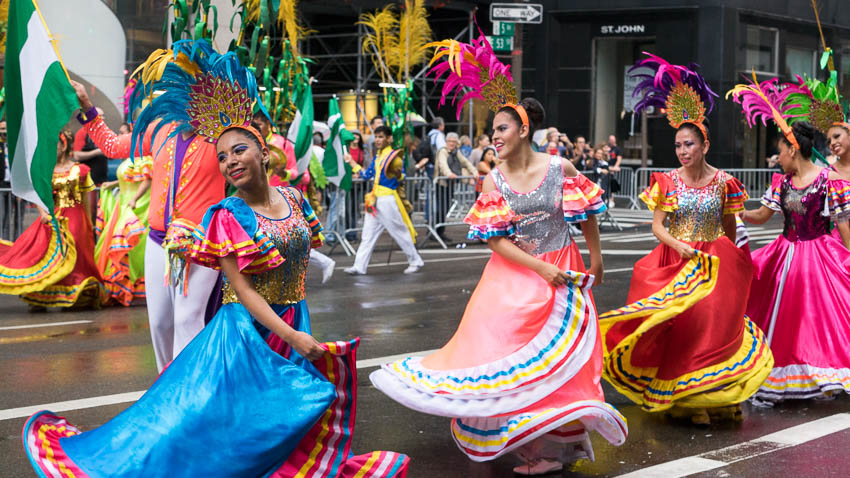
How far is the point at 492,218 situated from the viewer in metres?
5.94

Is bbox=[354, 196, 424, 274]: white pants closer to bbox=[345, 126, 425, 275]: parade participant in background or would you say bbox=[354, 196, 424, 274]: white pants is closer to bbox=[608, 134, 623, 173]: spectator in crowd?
bbox=[345, 126, 425, 275]: parade participant in background

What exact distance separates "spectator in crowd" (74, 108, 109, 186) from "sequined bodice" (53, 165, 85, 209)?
6.56 feet

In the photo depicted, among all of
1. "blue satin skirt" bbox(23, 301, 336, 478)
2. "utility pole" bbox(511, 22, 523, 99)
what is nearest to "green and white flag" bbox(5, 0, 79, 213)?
"blue satin skirt" bbox(23, 301, 336, 478)

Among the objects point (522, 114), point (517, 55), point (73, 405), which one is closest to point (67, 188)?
point (73, 405)

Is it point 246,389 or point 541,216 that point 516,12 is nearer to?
point 541,216

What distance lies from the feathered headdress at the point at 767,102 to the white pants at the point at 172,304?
12.4 ft

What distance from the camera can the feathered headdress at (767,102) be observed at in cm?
777

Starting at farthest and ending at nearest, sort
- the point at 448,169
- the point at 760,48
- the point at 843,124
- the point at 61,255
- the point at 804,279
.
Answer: the point at 760,48 < the point at 448,169 < the point at 61,255 < the point at 843,124 < the point at 804,279

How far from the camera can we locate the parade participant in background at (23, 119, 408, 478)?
446 centimetres

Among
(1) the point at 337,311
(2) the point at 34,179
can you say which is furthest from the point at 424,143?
(2) the point at 34,179

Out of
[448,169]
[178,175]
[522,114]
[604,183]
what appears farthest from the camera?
[604,183]

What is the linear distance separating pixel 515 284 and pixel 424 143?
46.9 feet

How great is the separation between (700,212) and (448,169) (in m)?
12.3

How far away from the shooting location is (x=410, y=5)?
26344mm
